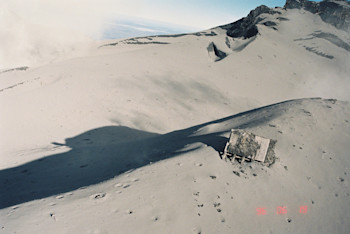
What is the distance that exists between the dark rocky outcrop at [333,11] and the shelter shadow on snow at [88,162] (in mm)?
27843

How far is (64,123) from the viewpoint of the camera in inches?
491

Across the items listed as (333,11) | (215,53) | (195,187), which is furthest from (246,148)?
(333,11)

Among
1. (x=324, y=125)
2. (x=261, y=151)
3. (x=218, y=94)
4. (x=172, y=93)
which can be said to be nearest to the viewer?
(x=261, y=151)

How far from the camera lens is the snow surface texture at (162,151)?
5.15 m

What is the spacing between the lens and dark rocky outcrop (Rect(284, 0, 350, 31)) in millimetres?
29047

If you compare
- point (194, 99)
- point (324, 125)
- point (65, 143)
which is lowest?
point (65, 143)

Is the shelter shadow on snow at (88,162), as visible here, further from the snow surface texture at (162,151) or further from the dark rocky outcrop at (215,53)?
the dark rocky outcrop at (215,53)

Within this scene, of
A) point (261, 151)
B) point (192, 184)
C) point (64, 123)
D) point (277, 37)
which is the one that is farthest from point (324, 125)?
point (277, 37)

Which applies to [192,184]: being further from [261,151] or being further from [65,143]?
[65,143]

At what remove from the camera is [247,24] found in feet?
101

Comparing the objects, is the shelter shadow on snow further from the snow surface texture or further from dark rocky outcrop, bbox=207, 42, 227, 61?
dark rocky outcrop, bbox=207, 42, 227, 61

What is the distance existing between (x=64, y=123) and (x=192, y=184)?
30.4 feet

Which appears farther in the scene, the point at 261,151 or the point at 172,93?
the point at 172,93
